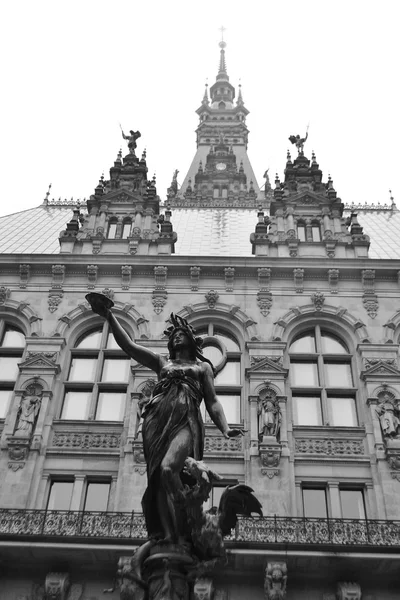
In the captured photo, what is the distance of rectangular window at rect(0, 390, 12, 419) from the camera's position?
1902cm

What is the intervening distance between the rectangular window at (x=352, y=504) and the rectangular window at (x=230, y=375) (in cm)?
436

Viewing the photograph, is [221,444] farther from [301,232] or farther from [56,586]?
[301,232]

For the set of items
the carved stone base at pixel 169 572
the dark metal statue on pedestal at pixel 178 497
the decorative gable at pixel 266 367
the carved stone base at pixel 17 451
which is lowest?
the carved stone base at pixel 169 572

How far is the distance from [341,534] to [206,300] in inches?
339

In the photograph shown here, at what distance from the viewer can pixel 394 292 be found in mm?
21484

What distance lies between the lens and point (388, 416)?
17.9 metres

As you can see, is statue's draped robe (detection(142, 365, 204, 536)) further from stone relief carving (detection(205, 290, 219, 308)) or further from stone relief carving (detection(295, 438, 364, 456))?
stone relief carving (detection(205, 290, 219, 308))

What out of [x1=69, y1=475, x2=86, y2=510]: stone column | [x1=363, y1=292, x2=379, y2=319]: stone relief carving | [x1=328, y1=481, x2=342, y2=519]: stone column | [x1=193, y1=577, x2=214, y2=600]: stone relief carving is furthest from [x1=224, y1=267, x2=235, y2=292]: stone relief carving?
[x1=193, y1=577, x2=214, y2=600]: stone relief carving

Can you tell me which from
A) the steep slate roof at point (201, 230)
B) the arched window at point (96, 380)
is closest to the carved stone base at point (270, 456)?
the arched window at point (96, 380)

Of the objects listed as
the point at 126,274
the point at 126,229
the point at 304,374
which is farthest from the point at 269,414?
the point at 126,229

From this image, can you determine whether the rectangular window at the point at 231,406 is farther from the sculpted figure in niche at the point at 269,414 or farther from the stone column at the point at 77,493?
the stone column at the point at 77,493

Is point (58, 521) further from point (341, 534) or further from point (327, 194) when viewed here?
point (327, 194)

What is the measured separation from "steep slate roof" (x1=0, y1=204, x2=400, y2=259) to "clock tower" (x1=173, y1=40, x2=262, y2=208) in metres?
12.7

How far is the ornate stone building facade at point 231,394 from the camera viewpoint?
14.4 metres
